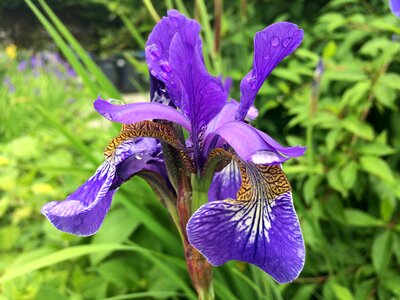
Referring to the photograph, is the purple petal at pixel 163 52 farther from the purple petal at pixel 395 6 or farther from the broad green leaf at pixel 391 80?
the broad green leaf at pixel 391 80

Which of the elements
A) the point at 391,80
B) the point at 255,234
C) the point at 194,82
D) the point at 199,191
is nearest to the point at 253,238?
the point at 255,234

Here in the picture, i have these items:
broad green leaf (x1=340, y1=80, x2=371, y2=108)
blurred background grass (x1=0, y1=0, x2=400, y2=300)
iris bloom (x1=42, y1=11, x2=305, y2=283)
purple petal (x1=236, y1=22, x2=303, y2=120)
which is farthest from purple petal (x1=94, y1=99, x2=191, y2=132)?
broad green leaf (x1=340, y1=80, x2=371, y2=108)

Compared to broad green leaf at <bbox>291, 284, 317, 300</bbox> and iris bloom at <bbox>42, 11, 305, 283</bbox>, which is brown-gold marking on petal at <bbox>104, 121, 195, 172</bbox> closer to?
iris bloom at <bbox>42, 11, 305, 283</bbox>

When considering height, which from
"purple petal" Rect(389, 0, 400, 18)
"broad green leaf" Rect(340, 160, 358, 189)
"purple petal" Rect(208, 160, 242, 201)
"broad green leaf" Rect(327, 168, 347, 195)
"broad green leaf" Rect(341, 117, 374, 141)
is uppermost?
"purple petal" Rect(389, 0, 400, 18)

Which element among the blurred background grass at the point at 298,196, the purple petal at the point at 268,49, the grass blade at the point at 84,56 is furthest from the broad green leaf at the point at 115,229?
the purple petal at the point at 268,49

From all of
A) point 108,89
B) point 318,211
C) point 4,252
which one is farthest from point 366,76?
point 4,252

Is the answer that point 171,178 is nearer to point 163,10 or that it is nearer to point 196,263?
point 196,263

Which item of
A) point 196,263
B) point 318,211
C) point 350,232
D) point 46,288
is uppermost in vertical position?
point 196,263
